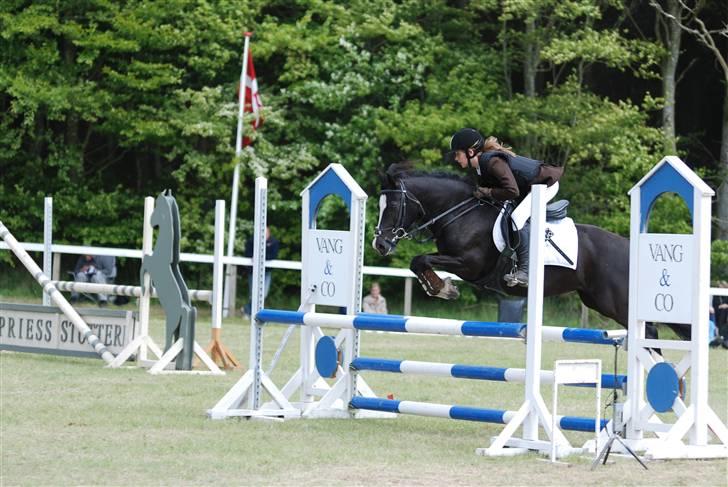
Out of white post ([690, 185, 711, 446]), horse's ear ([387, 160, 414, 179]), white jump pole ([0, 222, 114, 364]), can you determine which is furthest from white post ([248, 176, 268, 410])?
white jump pole ([0, 222, 114, 364])

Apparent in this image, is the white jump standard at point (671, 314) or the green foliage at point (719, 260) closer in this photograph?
the white jump standard at point (671, 314)

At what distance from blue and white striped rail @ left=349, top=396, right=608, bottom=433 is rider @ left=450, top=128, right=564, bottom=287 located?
1292mm

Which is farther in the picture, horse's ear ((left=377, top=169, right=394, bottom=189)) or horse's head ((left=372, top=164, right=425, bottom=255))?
horse's ear ((left=377, top=169, right=394, bottom=189))

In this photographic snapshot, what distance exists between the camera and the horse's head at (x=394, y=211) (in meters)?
9.00

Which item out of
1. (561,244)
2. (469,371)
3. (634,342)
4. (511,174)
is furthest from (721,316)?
(634,342)

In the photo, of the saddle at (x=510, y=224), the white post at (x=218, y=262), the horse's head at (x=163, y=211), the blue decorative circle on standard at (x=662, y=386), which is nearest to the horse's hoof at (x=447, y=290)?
the saddle at (x=510, y=224)

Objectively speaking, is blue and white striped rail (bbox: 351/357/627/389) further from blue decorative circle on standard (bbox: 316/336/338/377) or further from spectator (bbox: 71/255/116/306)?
spectator (bbox: 71/255/116/306)

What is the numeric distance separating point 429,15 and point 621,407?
18538 mm

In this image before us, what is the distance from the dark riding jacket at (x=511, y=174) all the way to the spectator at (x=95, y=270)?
1221 cm

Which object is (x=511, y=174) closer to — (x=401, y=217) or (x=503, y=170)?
(x=503, y=170)

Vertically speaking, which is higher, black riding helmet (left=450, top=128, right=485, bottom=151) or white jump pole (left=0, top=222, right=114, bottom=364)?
black riding helmet (left=450, top=128, right=485, bottom=151)

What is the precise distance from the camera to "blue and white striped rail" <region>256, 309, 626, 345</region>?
25.5 ft

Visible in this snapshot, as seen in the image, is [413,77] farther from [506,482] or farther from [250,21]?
[506,482]

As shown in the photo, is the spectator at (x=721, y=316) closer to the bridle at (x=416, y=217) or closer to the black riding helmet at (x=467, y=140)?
the bridle at (x=416, y=217)
